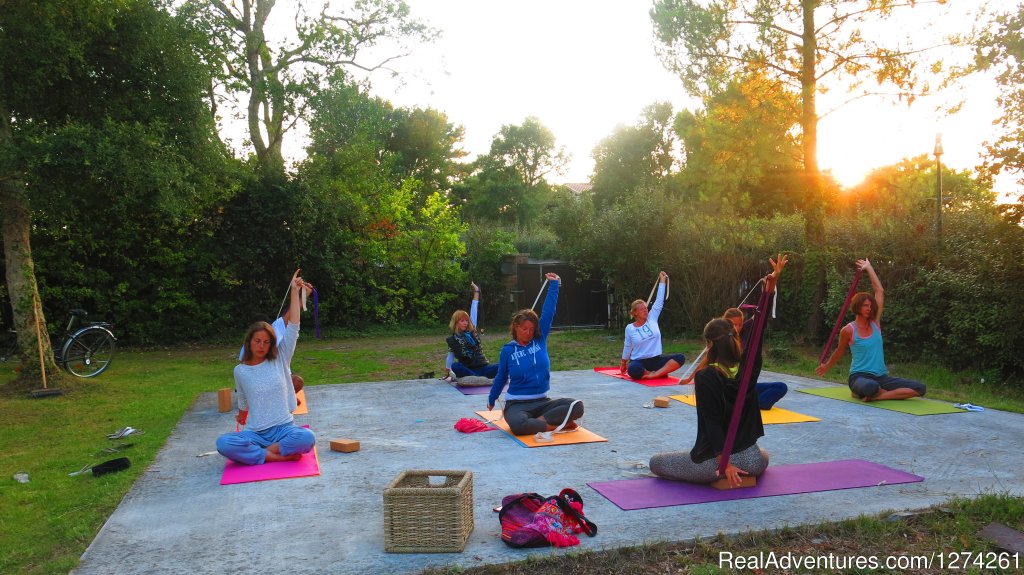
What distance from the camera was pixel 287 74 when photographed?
56.9 feet

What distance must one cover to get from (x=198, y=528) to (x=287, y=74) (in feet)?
51.0

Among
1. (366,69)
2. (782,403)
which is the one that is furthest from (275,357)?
(366,69)

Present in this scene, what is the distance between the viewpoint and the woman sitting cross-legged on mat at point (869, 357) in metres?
7.25

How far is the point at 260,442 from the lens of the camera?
17.1ft

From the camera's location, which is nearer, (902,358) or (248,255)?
(902,358)

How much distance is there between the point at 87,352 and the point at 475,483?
27.2ft

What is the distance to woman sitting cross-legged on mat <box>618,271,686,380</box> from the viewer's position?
9.20 meters

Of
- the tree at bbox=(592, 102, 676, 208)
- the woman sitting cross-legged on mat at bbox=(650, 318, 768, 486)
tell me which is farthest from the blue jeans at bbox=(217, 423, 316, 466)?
the tree at bbox=(592, 102, 676, 208)

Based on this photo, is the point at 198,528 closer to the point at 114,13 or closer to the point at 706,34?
the point at 114,13

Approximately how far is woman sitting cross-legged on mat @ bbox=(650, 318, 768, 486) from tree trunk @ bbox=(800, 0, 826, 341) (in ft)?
27.0

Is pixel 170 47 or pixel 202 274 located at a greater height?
pixel 170 47

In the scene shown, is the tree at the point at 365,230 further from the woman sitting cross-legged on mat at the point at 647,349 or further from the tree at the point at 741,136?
the woman sitting cross-legged on mat at the point at 647,349

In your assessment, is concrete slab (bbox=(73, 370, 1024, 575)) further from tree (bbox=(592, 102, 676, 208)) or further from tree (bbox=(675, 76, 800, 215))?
tree (bbox=(592, 102, 676, 208))

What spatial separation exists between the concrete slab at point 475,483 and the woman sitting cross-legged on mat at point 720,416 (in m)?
0.30
